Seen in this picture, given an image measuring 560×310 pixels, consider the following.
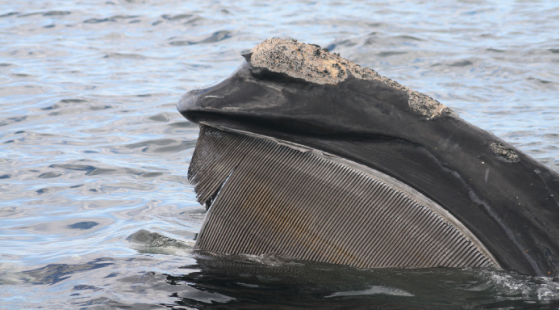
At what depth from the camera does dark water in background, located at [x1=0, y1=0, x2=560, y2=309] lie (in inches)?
146

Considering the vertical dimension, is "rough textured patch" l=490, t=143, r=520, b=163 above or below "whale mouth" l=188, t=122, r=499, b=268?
above

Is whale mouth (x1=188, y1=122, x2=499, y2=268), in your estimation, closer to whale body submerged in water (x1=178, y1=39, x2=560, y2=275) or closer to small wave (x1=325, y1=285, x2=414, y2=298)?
whale body submerged in water (x1=178, y1=39, x2=560, y2=275)

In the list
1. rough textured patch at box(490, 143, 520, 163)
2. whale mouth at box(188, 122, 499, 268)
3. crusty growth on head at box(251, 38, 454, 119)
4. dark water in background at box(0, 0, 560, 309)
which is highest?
crusty growth on head at box(251, 38, 454, 119)

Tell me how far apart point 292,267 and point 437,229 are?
3.08 ft

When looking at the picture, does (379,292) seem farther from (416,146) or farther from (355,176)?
(416,146)

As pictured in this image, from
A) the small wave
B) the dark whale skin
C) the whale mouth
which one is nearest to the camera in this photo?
the dark whale skin

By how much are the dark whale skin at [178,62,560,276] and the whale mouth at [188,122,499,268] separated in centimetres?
7

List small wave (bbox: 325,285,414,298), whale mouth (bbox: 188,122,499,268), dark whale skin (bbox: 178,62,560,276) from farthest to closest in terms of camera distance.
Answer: small wave (bbox: 325,285,414,298), whale mouth (bbox: 188,122,499,268), dark whale skin (bbox: 178,62,560,276)

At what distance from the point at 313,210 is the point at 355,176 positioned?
Answer: 1.08 ft

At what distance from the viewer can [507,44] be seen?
14836 mm

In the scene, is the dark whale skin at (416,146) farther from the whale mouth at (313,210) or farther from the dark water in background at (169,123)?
the dark water in background at (169,123)

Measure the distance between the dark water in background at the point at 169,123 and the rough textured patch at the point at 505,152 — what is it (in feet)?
2.12

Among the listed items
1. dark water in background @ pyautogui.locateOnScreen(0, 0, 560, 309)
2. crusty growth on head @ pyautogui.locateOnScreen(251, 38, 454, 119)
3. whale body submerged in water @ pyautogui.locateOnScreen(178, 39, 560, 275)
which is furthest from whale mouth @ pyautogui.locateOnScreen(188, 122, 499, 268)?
crusty growth on head @ pyautogui.locateOnScreen(251, 38, 454, 119)

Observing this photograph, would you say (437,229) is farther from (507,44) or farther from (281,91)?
(507,44)
